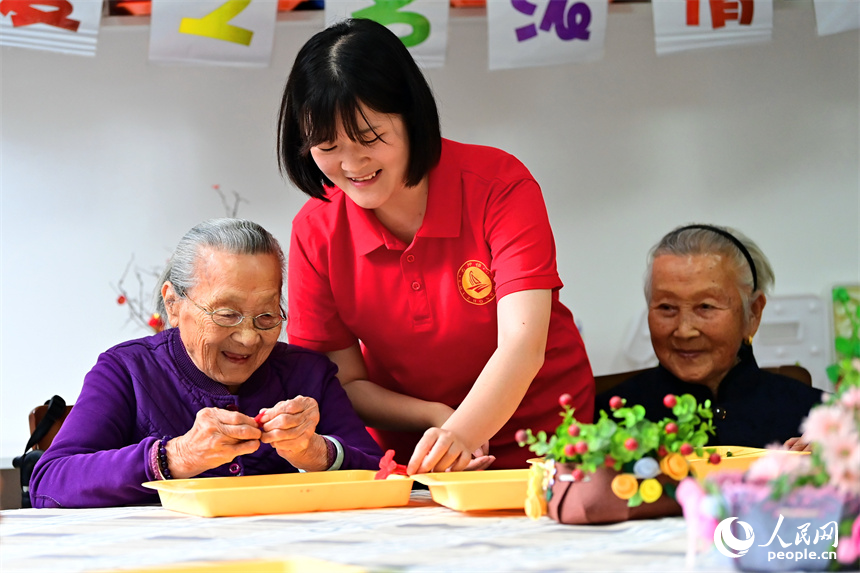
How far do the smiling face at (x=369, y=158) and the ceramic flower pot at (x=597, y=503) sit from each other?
2.29ft

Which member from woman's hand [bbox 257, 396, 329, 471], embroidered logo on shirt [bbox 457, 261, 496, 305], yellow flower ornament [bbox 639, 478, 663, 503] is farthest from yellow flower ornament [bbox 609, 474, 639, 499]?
embroidered logo on shirt [bbox 457, 261, 496, 305]

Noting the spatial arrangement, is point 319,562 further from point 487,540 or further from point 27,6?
point 27,6

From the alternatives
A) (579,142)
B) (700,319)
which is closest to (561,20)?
(579,142)

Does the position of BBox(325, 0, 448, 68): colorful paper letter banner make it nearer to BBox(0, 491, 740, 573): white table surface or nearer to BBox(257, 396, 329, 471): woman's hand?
BBox(257, 396, 329, 471): woman's hand

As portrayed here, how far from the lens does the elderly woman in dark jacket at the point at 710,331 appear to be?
2223mm

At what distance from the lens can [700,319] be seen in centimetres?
227

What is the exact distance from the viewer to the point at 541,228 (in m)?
1.68

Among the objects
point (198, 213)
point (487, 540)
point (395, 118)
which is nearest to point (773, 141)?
point (198, 213)

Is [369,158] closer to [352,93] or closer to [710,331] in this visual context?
[352,93]

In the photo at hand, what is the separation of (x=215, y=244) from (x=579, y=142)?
2264mm

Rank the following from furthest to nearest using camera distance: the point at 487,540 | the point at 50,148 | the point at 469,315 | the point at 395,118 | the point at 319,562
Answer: the point at 50,148
the point at 469,315
the point at 395,118
the point at 487,540
the point at 319,562

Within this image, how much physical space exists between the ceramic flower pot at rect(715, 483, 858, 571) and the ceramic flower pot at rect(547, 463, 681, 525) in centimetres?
24

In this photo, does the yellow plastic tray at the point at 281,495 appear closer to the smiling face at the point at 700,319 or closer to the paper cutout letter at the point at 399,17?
the smiling face at the point at 700,319

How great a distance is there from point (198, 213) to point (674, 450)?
9.64ft
